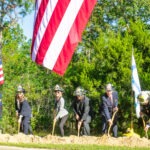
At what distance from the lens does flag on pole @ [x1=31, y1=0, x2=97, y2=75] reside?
520cm

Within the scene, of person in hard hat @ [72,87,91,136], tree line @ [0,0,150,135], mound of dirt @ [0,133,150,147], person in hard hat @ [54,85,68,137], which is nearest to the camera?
mound of dirt @ [0,133,150,147]

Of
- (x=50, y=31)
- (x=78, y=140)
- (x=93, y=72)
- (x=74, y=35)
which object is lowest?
(x=78, y=140)

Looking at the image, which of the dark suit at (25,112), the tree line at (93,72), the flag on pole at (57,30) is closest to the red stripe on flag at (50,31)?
the flag on pole at (57,30)

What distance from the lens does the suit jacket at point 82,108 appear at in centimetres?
1645

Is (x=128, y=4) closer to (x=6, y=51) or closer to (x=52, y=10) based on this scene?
(x=6, y=51)

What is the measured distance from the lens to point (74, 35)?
17.0 feet

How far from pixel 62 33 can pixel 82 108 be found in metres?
11.4

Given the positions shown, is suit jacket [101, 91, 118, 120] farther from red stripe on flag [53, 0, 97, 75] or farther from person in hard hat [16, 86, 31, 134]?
red stripe on flag [53, 0, 97, 75]

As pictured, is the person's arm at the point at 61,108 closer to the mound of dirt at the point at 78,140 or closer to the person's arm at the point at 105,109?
the person's arm at the point at 105,109

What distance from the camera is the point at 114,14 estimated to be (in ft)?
144

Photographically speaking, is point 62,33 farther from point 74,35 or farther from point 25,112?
point 25,112

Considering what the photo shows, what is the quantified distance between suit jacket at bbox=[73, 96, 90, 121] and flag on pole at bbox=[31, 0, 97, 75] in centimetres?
1091

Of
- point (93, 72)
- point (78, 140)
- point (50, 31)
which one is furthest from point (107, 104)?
point (93, 72)

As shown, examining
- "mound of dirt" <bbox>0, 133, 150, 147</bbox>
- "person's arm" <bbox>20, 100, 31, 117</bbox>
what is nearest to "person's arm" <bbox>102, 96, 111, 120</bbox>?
"mound of dirt" <bbox>0, 133, 150, 147</bbox>
